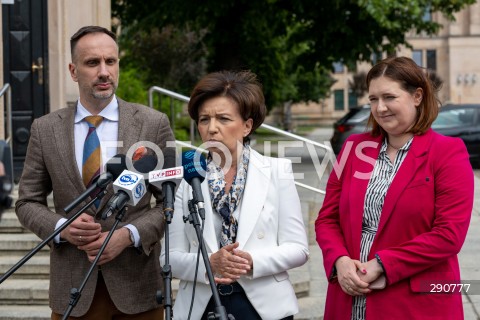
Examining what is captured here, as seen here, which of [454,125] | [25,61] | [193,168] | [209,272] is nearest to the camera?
[209,272]

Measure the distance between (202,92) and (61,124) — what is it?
2.26 feet

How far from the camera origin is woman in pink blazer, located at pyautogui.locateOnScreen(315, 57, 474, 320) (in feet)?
13.6

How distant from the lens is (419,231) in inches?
164

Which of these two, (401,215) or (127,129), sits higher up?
(127,129)

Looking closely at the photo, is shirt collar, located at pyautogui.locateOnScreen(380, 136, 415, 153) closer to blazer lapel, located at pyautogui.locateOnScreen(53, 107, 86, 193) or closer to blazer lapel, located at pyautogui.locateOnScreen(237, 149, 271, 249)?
blazer lapel, located at pyautogui.locateOnScreen(237, 149, 271, 249)

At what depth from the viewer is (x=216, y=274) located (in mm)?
4125

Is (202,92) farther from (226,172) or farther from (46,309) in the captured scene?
(46,309)

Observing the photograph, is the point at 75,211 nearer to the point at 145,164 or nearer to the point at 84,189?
the point at 84,189

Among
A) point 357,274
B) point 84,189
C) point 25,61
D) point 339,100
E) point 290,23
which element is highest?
point 290,23

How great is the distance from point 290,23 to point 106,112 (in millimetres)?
19902

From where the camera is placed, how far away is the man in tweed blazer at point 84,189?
427 cm

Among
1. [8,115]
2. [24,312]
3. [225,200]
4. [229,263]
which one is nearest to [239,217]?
[225,200]

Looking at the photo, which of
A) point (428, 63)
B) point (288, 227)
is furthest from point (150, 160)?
point (428, 63)

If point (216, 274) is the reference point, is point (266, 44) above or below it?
A: above
